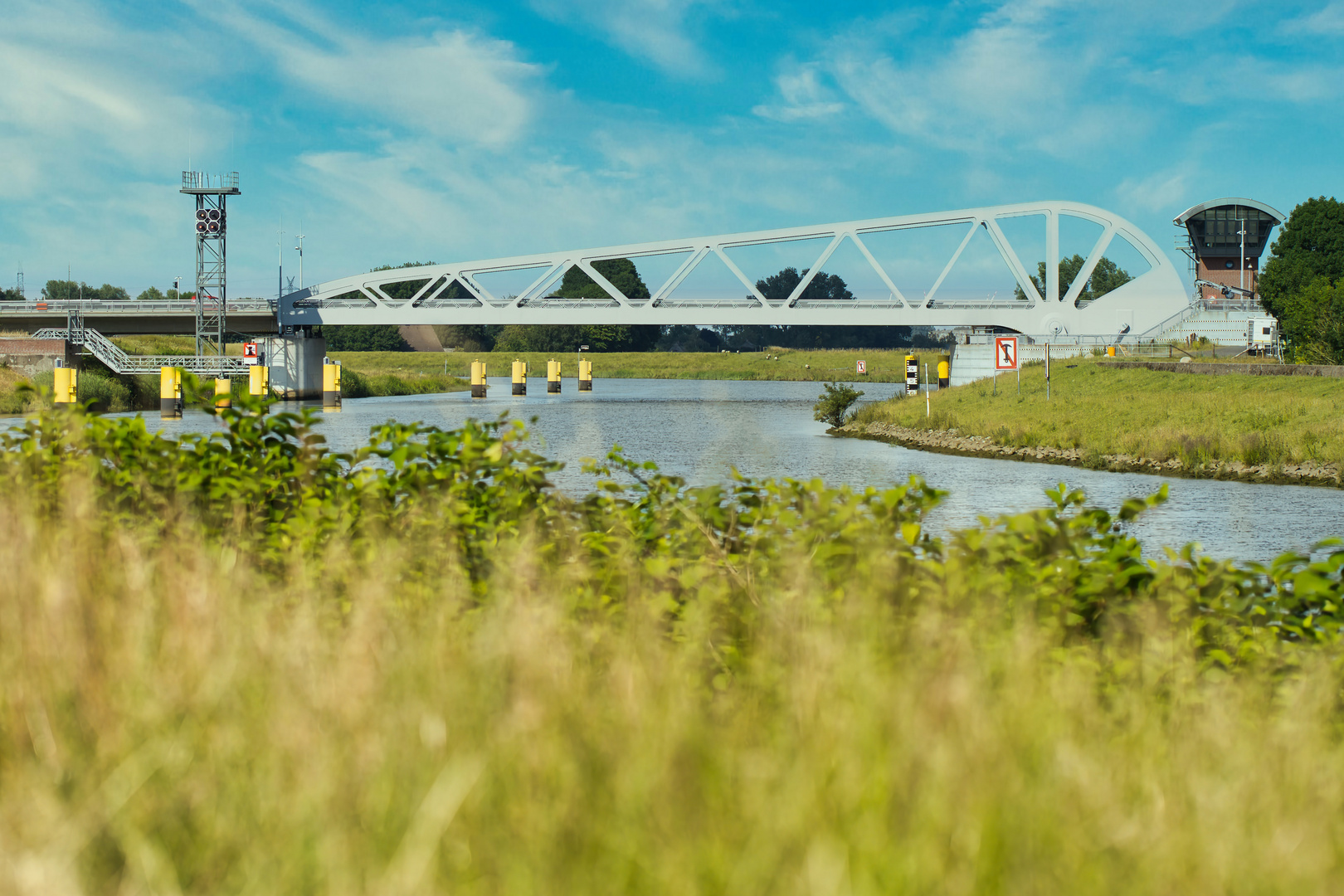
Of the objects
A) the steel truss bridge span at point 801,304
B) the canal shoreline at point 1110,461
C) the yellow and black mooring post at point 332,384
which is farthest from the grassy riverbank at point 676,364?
the canal shoreline at point 1110,461

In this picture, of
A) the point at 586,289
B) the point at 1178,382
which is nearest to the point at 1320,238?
the point at 1178,382

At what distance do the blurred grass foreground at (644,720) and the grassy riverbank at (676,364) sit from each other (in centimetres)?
10978

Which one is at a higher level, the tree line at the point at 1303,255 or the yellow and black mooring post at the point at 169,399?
the tree line at the point at 1303,255

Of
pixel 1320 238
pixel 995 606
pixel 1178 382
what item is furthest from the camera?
pixel 1320 238

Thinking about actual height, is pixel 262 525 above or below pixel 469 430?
below

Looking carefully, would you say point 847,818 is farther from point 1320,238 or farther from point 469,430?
point 1320,238

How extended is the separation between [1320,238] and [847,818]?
88.4 m

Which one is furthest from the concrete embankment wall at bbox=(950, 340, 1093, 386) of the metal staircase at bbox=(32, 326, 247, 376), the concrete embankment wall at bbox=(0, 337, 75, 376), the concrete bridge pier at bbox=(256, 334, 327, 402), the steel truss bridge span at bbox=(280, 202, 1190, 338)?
the concrete embankment wall at bbox=(0, 337, 75, 376)

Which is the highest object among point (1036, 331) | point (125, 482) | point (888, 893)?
point (1036, 331)

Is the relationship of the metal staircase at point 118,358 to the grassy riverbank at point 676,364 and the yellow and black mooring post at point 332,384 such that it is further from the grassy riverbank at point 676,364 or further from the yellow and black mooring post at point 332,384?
the grassy riverbank at point 676,364

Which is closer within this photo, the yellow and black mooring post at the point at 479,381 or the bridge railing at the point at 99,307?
the bridge railing at the point at 99,307

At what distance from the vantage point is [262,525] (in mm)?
5520

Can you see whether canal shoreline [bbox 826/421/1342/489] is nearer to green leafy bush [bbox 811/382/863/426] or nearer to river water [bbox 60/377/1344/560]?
river water [bbox 60/377/1344/560]

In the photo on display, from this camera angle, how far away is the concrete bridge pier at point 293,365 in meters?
74.4
